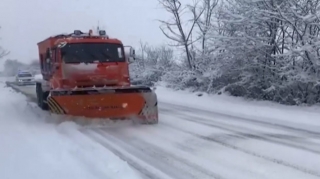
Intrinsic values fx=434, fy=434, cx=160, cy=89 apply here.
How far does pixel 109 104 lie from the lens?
11016mm

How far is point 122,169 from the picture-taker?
6.14 m

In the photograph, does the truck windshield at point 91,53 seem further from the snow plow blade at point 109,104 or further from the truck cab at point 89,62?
the snow plow blade at point 109,104

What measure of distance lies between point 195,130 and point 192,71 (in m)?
13.1

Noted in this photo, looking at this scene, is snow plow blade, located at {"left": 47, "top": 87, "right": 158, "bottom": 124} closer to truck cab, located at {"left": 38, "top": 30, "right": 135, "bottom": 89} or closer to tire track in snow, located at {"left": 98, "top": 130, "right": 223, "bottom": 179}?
truck cab, located at {"left": 38, "top": 30, "right": 135, "bottom": 89}

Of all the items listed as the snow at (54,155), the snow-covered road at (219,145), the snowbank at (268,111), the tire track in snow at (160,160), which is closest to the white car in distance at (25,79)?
the snowbank at (268,111)

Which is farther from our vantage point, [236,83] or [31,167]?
[236,83]

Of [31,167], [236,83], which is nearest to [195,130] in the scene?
[31,167]

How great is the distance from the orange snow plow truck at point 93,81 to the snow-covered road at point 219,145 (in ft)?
2.00

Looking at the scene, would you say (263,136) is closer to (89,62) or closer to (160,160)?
(160,160)

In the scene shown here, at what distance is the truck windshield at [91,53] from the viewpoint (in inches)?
488

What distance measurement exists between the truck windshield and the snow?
95.5 inches

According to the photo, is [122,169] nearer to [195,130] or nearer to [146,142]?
[146,142]

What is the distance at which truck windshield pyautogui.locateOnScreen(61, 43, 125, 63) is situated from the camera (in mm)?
12406

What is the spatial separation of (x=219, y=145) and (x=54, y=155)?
2971 millimetres
